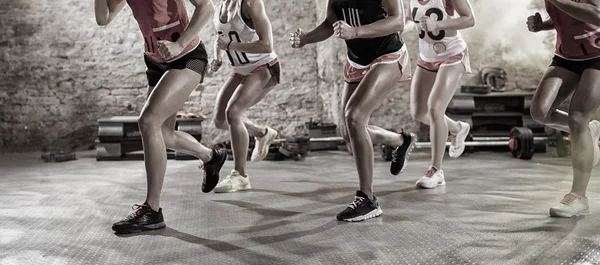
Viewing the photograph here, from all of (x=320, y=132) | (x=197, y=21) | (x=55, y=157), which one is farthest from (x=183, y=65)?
(x=320, y=132)

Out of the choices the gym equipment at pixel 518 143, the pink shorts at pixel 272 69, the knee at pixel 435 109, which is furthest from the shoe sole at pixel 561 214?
the gym equipment at pixel 518 143

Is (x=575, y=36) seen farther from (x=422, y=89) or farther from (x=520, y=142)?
(x=520, y=142)

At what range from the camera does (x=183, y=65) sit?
317 centimetres

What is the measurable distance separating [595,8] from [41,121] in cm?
808

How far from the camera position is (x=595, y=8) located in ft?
9.61

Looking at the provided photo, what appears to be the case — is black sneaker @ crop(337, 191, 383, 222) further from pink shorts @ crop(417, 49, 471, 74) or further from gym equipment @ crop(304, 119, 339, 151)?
gym equipment @ crop(304, 119, 339, 151)

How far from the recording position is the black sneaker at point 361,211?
129 inches

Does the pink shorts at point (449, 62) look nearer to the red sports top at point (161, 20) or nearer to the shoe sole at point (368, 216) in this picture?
the shoe sole at point (368, 216)

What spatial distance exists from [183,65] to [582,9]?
2118 mm

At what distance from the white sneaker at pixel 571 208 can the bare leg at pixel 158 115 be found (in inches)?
85.0

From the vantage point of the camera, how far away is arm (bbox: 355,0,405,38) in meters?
3.18

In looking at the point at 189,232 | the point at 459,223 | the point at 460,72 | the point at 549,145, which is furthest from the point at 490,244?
the point at 549,145

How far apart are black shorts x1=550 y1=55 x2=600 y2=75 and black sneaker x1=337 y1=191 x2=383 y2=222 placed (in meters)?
1.34

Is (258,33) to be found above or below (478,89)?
above
